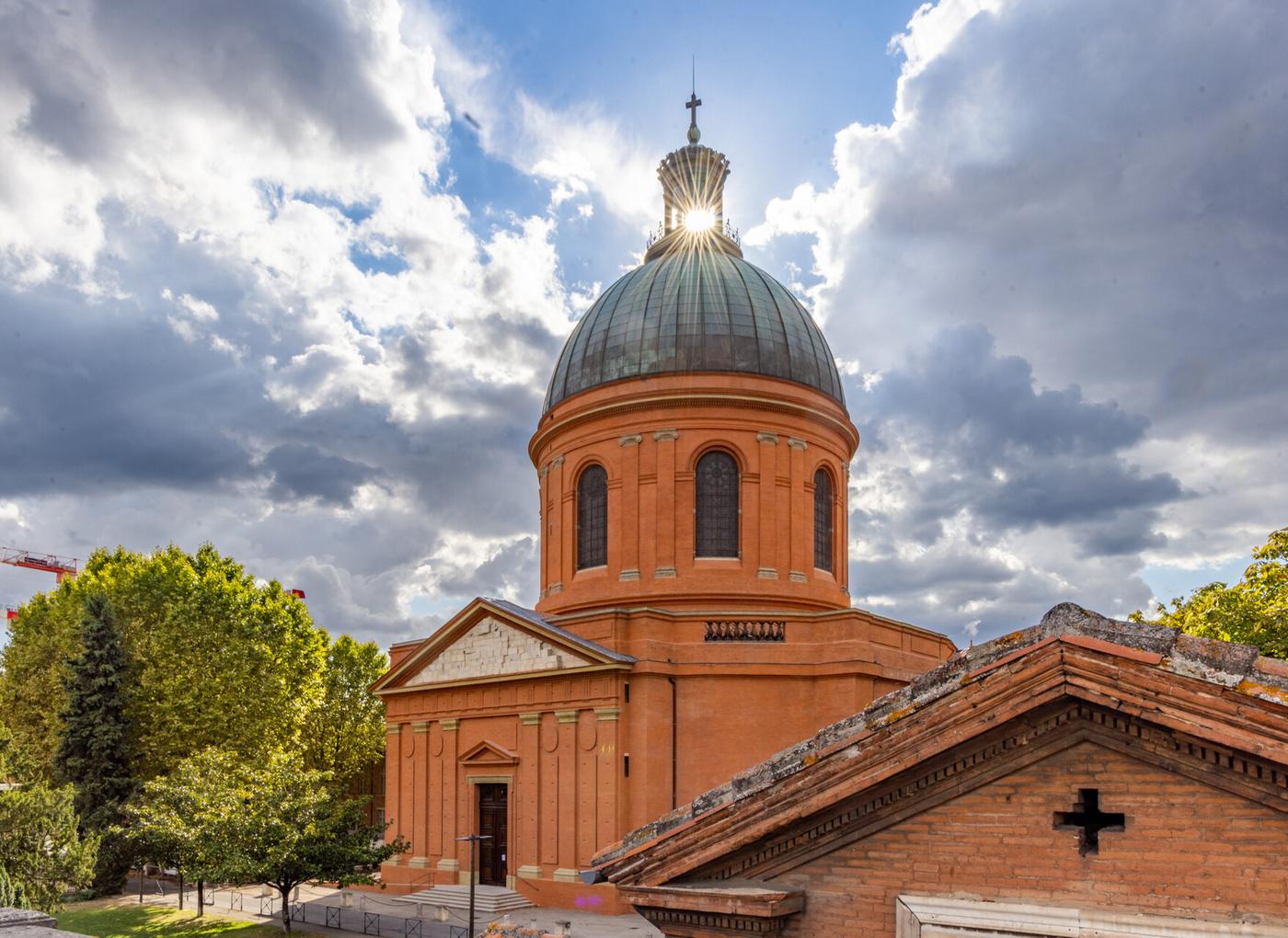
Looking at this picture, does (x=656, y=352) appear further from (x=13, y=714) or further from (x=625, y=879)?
(x=13, y=714)

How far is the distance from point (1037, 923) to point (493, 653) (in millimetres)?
22244

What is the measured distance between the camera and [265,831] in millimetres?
22828

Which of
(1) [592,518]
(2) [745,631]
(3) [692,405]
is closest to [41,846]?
(1) [592,518]

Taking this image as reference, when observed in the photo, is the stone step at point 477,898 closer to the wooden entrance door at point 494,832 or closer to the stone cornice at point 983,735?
the wooden entrance door at point 494,832

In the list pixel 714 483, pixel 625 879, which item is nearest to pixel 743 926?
pixel 625 879

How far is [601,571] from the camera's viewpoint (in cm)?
2812

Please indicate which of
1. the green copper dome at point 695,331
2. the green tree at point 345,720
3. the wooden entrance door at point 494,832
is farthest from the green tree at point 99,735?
the green copper dome at point 695,331

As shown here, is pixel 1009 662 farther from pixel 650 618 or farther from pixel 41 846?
pixel 41 846

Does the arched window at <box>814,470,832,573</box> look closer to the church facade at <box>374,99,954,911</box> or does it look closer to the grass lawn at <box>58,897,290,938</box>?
the church facade at <box>374,99,954,911</box>

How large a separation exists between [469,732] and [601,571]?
18.2 ft

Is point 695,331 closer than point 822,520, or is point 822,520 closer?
point 695,331

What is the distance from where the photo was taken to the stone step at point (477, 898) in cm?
2392

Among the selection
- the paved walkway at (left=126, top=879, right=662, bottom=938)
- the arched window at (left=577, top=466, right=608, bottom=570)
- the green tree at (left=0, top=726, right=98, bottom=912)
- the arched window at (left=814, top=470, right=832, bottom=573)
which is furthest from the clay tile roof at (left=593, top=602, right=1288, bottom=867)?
the arched window at (left=814, top=470, right=832, bottom=573)

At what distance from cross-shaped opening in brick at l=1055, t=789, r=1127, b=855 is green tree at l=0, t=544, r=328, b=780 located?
31.2 meters
